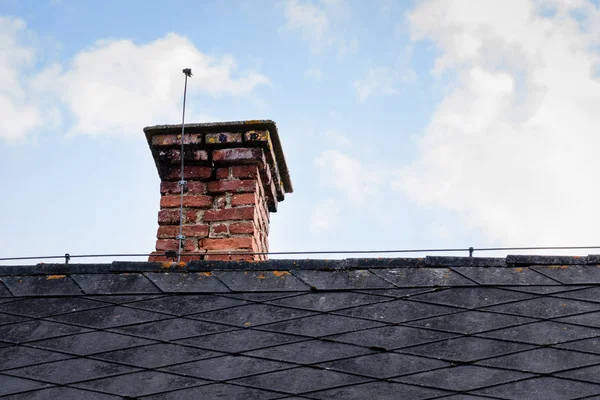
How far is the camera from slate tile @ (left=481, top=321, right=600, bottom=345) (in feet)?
12.1

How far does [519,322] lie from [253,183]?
1.93 meters

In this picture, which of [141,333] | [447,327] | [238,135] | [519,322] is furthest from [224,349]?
[238,135]

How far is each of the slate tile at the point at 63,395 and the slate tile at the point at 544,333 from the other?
1644 mm

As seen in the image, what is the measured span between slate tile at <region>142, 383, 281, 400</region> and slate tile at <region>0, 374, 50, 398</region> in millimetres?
507

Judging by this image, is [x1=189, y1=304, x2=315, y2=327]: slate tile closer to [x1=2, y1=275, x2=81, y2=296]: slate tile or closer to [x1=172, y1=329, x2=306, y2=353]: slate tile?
[x1=172, y1=329, x2=306, y2=353]: slate tile

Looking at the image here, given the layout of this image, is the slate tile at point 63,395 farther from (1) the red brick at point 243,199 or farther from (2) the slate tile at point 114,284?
(1) the red brick at point 243,199

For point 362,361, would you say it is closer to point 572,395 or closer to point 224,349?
point 224,349

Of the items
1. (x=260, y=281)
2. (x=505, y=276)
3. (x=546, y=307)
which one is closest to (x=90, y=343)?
(x=260, y=281)

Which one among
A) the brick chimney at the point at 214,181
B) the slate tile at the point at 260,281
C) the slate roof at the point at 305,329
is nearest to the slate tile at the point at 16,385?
the slate roof at the point at 305,329

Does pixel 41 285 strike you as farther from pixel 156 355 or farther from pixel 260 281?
pixel 260 281

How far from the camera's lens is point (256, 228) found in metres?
5.19

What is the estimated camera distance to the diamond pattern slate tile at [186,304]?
13.5 ft

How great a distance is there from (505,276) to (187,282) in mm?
1540

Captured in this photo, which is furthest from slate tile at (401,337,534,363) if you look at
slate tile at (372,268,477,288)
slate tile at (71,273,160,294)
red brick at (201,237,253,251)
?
red brick at (201,237,253,251)
